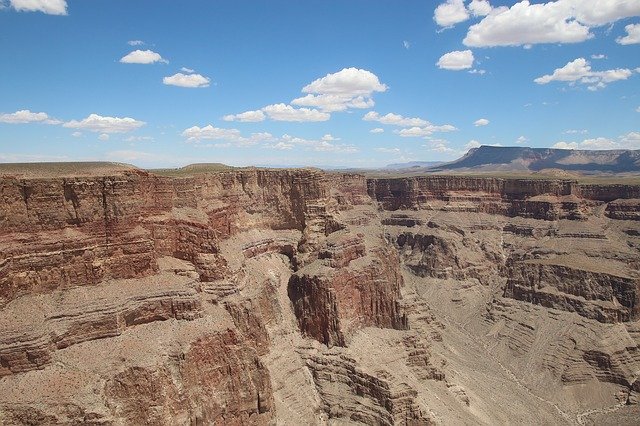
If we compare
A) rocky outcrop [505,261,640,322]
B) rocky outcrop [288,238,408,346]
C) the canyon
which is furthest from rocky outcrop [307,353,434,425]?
rocky outcrop [505,261,640,322]

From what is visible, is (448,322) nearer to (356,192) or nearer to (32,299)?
(356,192)

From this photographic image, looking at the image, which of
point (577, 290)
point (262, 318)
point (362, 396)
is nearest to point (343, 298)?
point (262, 318)

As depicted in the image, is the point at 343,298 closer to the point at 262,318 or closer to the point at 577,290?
the point at 262,318

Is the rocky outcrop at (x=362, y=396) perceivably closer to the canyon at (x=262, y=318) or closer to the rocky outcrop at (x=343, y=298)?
the canyon at (x=262, y=318)

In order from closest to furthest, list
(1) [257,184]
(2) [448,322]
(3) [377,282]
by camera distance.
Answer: (3) [377,282] < (1) [257,184] < (2) [448,322]

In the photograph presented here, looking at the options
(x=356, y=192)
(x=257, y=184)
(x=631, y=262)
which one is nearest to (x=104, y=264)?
(x=257, y=184)

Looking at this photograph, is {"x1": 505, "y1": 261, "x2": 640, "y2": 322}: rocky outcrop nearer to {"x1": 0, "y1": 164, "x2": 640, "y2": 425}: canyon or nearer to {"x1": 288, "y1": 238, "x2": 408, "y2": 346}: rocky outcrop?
{"x1": 0, "y1": 164, "x2": 640, "y2": 425}: canyon

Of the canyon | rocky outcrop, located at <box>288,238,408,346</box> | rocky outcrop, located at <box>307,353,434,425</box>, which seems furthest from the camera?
rocky outcrop, located at <box>288,238,408,346</box>

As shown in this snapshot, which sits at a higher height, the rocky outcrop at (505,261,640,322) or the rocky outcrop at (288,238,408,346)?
the rocky outcrop at (288,238,408,346)
